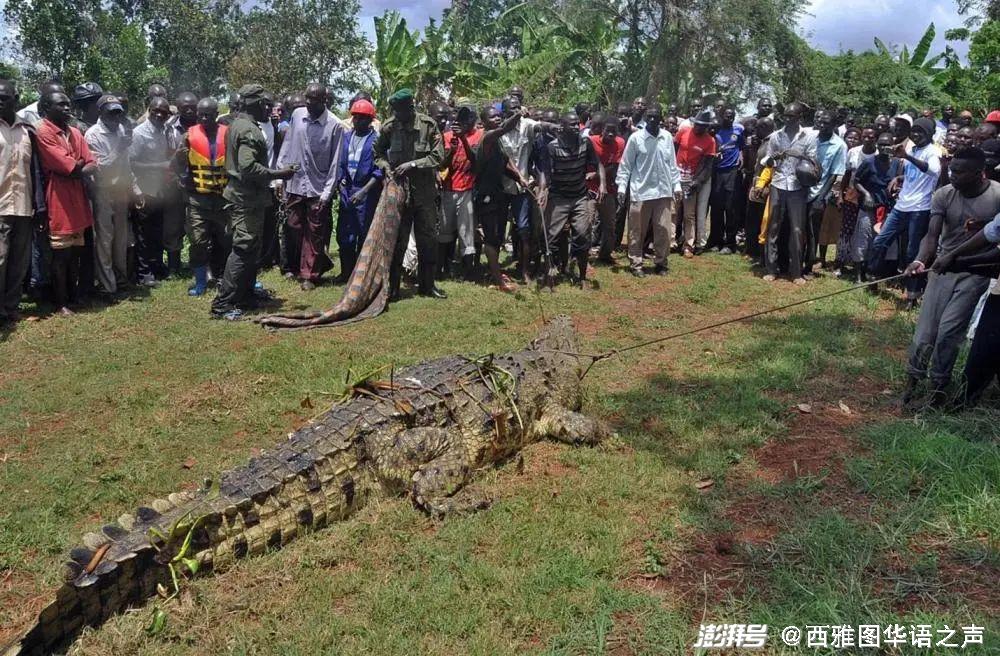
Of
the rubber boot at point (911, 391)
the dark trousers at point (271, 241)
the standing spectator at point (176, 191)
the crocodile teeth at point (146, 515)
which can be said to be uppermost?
the standing spectator at point (176, 191)

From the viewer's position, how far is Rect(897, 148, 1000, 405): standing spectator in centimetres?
507

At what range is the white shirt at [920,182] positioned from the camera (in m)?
8.05

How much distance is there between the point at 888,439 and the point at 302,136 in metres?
6.74

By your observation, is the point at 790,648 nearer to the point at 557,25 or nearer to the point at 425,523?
the point at 425,523

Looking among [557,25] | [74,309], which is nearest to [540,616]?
[74,309]

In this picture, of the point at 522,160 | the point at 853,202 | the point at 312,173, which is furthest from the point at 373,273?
the point at 853,202

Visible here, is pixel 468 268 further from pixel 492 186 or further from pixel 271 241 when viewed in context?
pixel 271 241

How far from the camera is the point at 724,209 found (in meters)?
11.2

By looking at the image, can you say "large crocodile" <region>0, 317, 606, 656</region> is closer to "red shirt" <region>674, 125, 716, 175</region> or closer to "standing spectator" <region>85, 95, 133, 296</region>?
"standing spectator" <region>85, 95, 133, 296</region>

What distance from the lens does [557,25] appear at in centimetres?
2303

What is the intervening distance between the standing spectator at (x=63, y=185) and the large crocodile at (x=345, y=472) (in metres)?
4.45

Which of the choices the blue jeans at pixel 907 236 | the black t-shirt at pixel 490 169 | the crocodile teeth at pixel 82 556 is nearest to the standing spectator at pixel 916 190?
the blue jeans at pixel 907 236

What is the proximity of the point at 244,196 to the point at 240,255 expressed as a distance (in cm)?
58

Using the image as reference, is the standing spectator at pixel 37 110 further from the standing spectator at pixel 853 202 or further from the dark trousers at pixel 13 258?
the standing spectator at pixel 853 202
